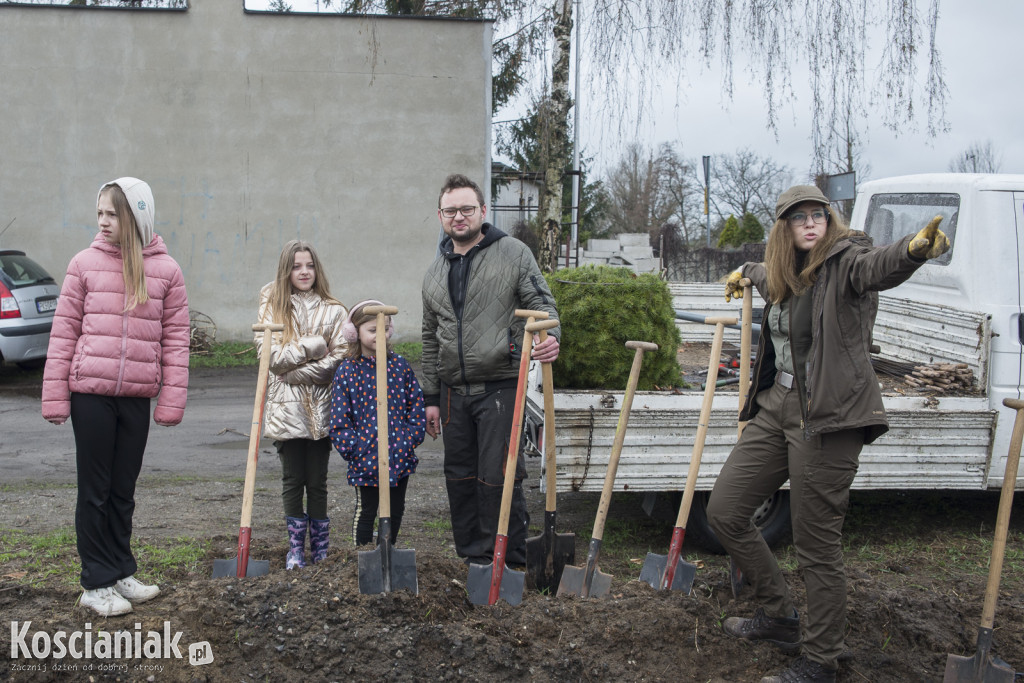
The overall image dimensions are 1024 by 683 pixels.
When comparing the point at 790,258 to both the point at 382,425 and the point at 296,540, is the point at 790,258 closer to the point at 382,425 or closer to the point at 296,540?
the point at 382,425

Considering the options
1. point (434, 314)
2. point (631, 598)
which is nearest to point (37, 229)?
point (434, 314)

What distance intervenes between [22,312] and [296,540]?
7.67 meters

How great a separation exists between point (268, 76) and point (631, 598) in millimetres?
11190

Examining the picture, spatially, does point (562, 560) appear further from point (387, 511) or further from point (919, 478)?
point (919, 478)

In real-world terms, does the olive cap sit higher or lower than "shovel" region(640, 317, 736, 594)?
higher

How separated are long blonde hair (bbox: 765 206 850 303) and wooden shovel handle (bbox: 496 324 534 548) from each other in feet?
3.36

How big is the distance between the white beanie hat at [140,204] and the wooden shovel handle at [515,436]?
1.65 m

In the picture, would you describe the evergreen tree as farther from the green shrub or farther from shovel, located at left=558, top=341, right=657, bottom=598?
shovel, located at left=558, top=341, right=657, bottom=598

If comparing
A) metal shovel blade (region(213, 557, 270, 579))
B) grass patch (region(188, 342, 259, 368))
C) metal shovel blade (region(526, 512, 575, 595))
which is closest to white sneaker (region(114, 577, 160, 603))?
metal shovel blade (region(213, 557, 270, 579))

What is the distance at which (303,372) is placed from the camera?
409 centimetres

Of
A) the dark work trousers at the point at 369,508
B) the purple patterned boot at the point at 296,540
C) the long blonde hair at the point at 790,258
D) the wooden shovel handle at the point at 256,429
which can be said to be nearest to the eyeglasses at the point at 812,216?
the long blonde hair at the point at 790,258

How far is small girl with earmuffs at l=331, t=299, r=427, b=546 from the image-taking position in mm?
4047

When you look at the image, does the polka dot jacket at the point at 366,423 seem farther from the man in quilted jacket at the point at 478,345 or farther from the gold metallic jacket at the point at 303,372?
the man in quilted jacket at the point at 478,345

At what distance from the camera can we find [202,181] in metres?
12.9
